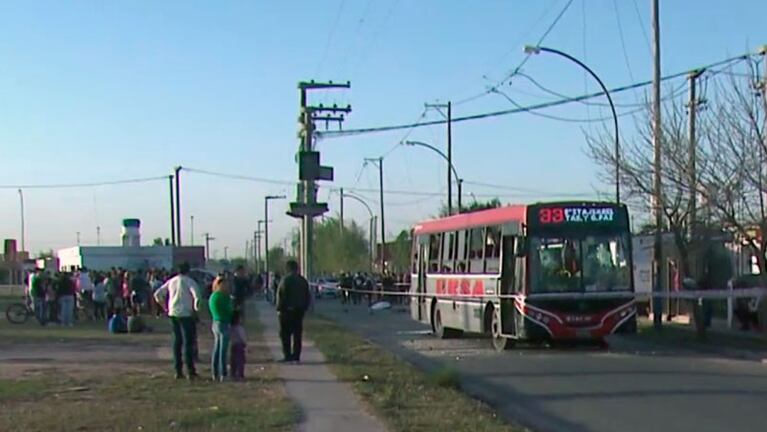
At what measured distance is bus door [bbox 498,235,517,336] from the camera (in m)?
23.2

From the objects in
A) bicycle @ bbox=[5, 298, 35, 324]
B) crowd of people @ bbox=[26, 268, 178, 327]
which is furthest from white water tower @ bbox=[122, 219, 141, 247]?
bicycle @ bbox=[5, 298, 35, 324]

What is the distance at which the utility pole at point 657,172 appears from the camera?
84.6ft

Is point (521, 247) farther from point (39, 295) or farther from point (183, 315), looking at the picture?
point (39, 295)

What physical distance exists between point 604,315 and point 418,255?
910 cm

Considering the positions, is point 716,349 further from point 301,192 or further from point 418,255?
point 301,192

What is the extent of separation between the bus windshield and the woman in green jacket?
7.75 metres

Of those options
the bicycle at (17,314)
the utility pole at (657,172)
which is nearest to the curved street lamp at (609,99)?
the utility pole at (657,172)

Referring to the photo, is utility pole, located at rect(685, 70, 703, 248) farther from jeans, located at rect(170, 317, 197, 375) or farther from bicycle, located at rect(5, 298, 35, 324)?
bicycle, located at rect(5, 298, 35, 324)

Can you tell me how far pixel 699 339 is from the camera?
25.2 m

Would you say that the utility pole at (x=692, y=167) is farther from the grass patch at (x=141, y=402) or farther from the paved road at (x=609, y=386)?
the grass patch at (x=141, y=402)

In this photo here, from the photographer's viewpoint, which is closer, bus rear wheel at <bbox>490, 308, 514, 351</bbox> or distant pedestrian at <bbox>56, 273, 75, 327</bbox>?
bus rear wheel at <bbox>490, 308, 514, 351</bbox>

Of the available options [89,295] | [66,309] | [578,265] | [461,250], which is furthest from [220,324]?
[89,295]

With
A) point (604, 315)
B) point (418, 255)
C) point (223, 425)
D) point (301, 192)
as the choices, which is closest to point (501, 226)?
point (604, 315)

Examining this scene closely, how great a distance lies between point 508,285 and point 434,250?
6178 mm
